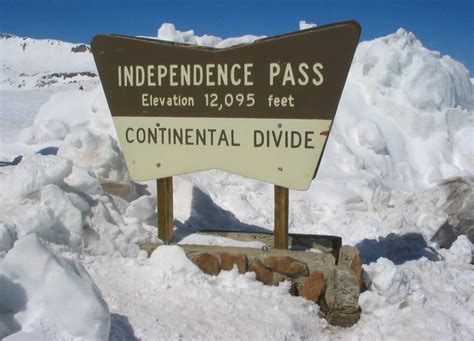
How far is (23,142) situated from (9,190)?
630 cm

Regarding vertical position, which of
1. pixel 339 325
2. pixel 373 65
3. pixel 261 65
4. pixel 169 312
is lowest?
pixel 339 325

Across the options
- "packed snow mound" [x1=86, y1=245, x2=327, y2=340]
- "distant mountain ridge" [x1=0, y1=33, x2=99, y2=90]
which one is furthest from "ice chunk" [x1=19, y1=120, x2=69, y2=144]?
"distant mountain ridge" [x1=0, y1=33, x2=99, y2=90]

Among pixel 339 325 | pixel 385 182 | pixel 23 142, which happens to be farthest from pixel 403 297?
pixel 23 142

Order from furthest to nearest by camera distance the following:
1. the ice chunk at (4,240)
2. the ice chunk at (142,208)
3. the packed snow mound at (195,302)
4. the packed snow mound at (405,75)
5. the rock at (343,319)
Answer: the packed snow mound at (405,75) → the ice chunk at (142,208) → the rock at (343,319) → the ice chunk at (4,240) → the packed snow mound at (195,302)

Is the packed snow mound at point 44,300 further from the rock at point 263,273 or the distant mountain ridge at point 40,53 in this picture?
the distant mountain ridge at point 40,53

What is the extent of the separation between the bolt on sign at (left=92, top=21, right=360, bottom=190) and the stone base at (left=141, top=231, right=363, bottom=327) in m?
0.50

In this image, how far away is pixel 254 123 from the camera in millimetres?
3742

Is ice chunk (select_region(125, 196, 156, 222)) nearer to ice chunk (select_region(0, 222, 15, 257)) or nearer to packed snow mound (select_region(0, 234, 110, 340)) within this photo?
ice chunk (select_region(0, 222, 15, 257))

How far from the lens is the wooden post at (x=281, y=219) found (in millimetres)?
3773

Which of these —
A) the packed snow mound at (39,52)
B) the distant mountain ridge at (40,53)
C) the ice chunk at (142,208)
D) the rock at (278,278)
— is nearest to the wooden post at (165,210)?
the ice chunk at (142,208)

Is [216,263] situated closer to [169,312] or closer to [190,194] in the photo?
[169,312]

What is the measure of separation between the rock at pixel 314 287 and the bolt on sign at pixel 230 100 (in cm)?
60

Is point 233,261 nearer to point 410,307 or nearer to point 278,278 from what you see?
point 278,278

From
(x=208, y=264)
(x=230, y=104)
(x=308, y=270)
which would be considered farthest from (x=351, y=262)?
(x=230, y=104)
